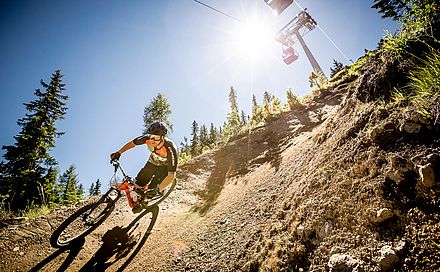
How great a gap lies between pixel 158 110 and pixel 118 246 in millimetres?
23267

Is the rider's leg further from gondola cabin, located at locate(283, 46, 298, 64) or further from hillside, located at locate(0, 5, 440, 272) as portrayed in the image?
gondola cabin, located at locate(283, 46, 298, 64)

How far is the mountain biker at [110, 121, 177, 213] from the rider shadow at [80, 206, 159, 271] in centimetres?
80

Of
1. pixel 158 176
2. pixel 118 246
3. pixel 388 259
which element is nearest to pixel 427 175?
pixel 388 259

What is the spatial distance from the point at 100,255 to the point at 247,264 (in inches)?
152

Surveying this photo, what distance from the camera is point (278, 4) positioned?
14.9 meters

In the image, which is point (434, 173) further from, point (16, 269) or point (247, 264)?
point (16, 269)

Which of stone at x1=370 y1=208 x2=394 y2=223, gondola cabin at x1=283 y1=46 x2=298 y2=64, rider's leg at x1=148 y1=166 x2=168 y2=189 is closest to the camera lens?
stone at x1=370 y1=208 x2=394 y2=223

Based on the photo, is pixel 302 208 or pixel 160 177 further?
pixel 160 177

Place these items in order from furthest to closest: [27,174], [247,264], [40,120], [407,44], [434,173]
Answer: [40,120] → [27,174] → [407,44] → [247,264] → [434,173]

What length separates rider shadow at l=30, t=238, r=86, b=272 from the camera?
434cm

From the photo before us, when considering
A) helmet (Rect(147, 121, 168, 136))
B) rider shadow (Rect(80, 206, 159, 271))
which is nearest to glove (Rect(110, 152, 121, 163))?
helmet (Rect(147, 121, 168, 136))

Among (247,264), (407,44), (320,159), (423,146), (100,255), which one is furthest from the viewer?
(100,255)

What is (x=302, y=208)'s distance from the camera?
10.7 feet

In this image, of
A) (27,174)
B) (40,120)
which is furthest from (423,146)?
(40,120)
